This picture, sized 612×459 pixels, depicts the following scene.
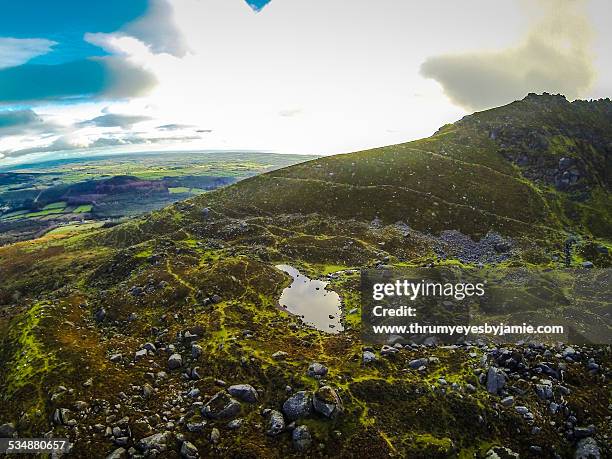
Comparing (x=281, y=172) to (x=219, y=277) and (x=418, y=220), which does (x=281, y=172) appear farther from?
(x=219, y=277)

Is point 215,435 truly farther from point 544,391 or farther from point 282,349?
point 544,391

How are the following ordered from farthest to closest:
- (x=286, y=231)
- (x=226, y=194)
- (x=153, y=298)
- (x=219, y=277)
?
(x=226, y=194) < (x=286, y=231) < (x=219, y=277) < (x=153, y=298)

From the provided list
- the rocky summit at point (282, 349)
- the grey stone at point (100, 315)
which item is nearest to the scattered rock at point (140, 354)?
the rocky summit at point (282, 349)

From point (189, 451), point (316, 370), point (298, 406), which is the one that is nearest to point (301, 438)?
point (298, 406)

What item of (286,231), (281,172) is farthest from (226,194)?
(286,231)

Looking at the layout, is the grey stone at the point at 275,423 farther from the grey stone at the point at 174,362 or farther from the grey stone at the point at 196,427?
the grey stone at the point at 174,362

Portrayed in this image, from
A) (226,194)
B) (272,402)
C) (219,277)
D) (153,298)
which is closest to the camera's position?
(272,402)
